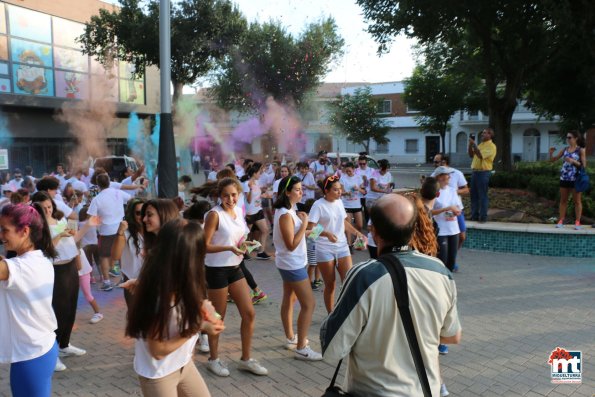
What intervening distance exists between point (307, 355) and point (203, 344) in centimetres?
109

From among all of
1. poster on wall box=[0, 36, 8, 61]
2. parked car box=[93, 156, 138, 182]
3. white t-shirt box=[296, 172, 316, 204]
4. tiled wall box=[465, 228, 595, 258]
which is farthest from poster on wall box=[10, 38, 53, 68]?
A: tiled wall box=[465, 228, 595, 258]

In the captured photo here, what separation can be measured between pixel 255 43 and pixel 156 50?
7.46m

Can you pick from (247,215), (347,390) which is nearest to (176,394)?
(347,390)

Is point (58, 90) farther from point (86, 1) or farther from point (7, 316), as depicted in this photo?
point (7, 316)

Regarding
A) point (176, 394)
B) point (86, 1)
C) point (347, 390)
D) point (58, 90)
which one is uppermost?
point (86, 1)

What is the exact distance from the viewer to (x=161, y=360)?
2557 mm

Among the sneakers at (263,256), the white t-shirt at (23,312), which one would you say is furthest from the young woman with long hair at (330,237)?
the sneakers at (263,256)

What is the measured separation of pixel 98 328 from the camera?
5.64 m

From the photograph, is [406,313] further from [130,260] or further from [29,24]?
[29,24]

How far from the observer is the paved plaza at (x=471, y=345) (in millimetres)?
4117

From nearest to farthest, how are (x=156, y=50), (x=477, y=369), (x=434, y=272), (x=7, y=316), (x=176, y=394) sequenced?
(x=434, y=272), (x=176, y=394), (x=7, y=316), (x=477, y=369), (x=156, y=50)

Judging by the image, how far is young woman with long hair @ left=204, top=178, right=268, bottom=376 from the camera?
4.33 m

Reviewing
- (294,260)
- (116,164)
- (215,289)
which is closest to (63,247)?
(215,289)

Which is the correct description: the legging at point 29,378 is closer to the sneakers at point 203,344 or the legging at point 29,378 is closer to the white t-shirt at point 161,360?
the white t-shirt at point 161,360
